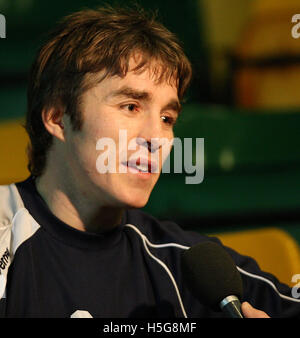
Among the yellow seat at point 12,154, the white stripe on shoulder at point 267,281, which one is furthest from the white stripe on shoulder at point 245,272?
the yellow seat at point 12,154

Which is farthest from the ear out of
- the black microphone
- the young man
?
the black microphone

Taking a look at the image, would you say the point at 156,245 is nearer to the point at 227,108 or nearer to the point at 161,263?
the point at 161,263

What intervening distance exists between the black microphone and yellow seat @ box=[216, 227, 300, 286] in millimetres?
340

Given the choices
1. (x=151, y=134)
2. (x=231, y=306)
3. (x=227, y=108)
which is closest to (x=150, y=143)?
(x=151, y=134)

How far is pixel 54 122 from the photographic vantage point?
0.77 metres

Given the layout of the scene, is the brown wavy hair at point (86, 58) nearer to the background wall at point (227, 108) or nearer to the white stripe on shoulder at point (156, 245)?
the white stripe on shoulder at point (156, 245)

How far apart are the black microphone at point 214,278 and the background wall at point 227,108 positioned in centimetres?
72

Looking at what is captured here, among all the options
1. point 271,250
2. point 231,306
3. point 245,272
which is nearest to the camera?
point 231,306

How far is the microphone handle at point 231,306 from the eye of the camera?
549 mm

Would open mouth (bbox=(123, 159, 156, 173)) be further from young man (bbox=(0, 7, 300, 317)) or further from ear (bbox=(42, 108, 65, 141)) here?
ear (bbox=(42, 108, 65, 141))

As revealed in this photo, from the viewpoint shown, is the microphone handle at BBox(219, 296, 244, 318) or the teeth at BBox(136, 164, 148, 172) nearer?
the microphone handle at BBox(219, 296, 244, 318)

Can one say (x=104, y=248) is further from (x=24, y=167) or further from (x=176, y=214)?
(x=176, y=214)

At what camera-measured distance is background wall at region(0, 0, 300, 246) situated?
1519 millimetres

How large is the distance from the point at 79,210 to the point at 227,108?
117 centimetres
